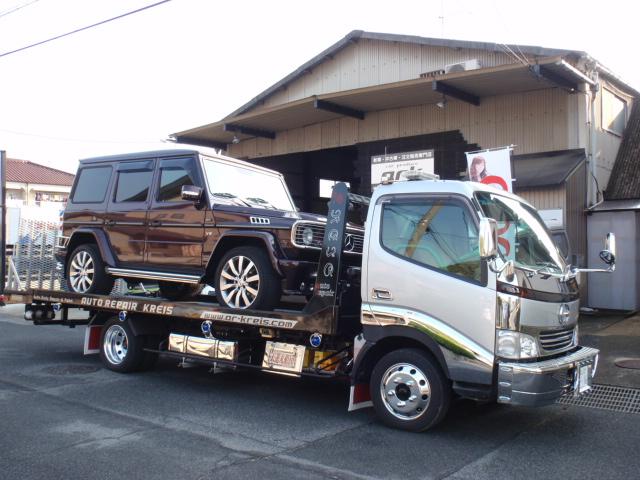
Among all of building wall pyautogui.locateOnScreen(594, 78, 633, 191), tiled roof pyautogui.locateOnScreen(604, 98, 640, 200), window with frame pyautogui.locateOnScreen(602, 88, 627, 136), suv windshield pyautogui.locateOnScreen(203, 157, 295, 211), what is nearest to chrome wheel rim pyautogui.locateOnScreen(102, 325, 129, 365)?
suv windshield pyautogui.locateOnScreen(203, 157, 295, 211)

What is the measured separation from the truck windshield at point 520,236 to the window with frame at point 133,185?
477 centimetres

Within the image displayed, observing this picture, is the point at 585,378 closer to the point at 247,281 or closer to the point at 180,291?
the point at 247,281

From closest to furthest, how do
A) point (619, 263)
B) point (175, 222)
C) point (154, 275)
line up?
point (175, 222), point (154, 275), point (619, 263)

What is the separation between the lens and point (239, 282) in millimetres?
7547

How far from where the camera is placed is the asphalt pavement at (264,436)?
17.1ft

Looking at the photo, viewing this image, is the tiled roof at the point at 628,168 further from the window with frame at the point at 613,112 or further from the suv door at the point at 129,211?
the suv door at the point at 129,211

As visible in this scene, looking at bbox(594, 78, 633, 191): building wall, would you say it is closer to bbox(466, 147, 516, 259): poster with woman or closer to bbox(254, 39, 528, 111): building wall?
bbox(254, 39, 528, 111): building wall

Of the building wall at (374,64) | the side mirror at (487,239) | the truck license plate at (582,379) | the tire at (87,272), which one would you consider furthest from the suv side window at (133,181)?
the building wall at (374,64)

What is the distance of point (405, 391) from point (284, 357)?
5.11ft

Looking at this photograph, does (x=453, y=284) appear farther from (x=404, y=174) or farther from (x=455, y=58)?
(x=455, y=58)

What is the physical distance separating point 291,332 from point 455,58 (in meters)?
11.0

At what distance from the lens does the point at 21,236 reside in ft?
37.8

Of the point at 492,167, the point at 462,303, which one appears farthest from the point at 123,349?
the point at 492,167

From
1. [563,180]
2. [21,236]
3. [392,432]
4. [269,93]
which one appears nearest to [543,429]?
[392,432]
